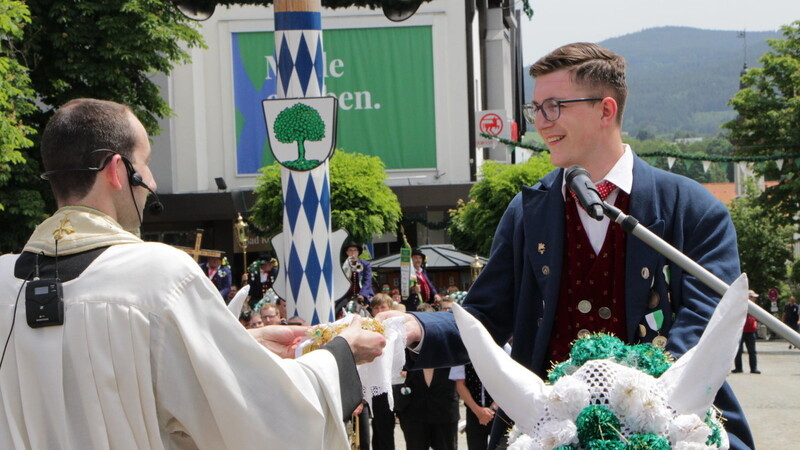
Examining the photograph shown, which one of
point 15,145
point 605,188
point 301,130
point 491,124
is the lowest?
point 605,188

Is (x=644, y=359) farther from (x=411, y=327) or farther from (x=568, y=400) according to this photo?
(x=411, y=327)

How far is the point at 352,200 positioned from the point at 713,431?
22036 millimetres

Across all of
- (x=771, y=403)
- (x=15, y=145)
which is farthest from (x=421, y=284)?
(x=15, y=145)

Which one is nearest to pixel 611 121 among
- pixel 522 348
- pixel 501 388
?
pixel 522 348

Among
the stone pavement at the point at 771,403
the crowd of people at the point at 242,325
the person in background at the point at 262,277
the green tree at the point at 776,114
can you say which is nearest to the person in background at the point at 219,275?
the person in background at the point at 262,277

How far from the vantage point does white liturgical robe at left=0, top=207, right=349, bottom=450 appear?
9.73 feet

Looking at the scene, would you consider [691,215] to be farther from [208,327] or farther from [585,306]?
[208,327]

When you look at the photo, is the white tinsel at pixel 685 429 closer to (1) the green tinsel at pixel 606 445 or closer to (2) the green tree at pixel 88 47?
(1) the green tinsel at pixel 606 445

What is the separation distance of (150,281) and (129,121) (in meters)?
0.53

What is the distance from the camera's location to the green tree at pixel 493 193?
26.2m

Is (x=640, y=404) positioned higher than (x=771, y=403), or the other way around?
(x=640, y=404)

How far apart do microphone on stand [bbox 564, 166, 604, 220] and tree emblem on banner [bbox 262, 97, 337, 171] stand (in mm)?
4618

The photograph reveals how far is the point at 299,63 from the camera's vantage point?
821 centimetres

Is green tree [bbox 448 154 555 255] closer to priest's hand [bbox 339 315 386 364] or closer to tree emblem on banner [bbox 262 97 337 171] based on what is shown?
tree emblem on banner [bbox 262 97 337 171]
